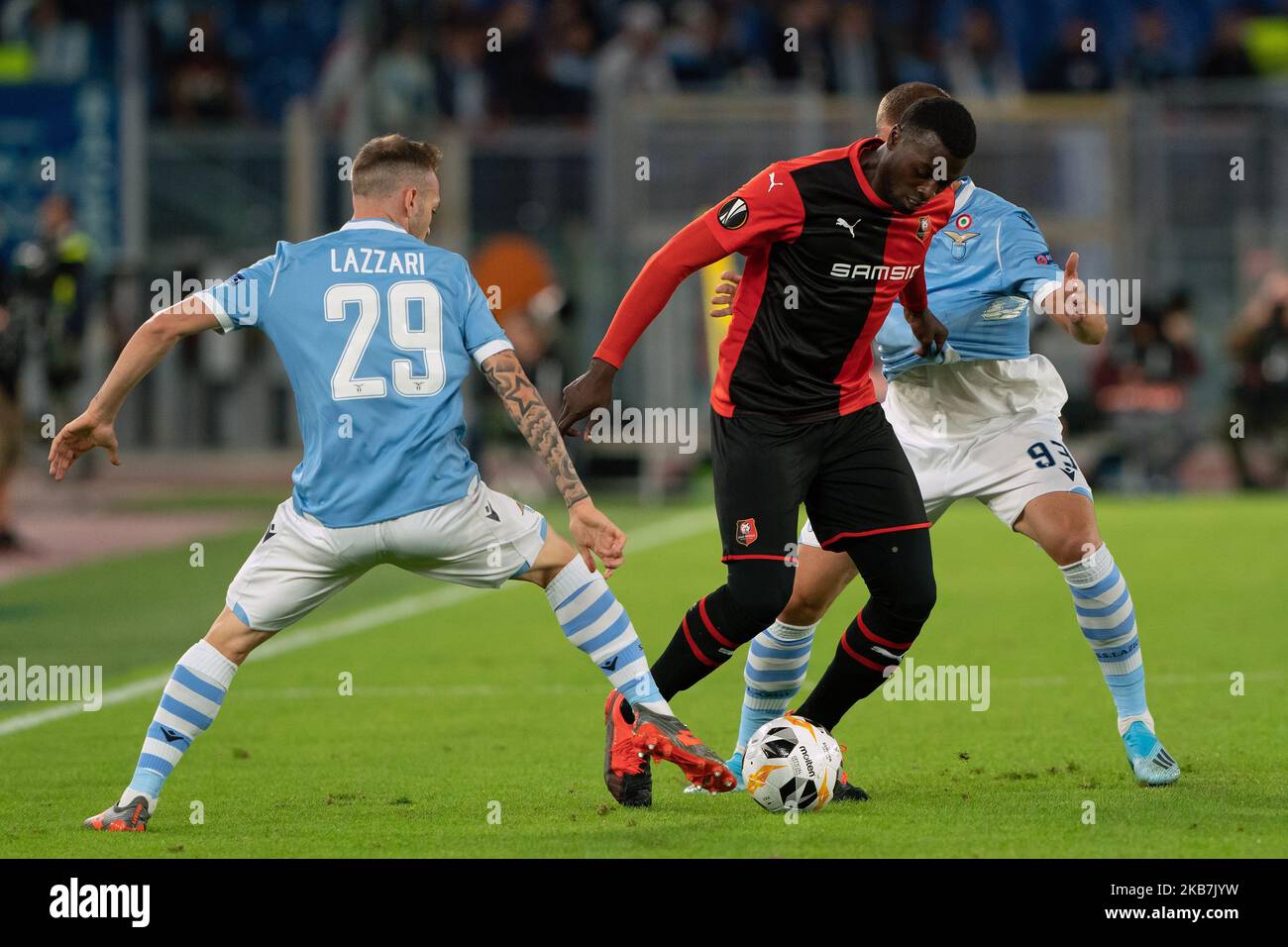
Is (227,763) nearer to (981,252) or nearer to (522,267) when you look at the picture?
(981,252)

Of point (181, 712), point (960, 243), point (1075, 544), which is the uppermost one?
point (960, 243)

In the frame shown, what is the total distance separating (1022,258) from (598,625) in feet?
6.41

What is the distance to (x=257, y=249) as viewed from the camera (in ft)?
72.3

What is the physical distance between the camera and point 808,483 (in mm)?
6645

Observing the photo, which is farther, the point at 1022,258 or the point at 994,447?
the point at 994,447

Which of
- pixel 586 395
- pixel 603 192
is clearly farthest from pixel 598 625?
pixel 603 192

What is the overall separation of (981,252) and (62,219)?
1199 centimetres

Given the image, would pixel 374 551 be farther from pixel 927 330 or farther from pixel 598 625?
pixel 927 330

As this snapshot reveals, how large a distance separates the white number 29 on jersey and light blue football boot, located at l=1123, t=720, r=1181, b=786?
1823 millimetres

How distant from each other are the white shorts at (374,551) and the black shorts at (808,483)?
63 cm

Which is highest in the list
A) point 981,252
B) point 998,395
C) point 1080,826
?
point 981,252

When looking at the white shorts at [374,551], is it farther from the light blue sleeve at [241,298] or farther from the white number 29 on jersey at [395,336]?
the light blue sleeve at [241,298]

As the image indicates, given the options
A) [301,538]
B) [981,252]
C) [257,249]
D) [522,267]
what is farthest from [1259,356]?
[301,538]
